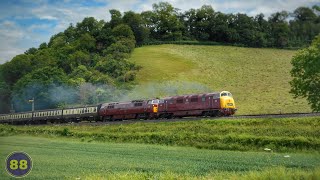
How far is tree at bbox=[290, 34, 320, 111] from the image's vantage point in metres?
28.0

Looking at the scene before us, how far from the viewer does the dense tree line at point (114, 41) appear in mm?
24812

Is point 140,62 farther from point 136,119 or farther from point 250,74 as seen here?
point 136,119

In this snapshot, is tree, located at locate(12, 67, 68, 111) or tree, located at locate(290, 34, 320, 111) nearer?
tree, located at locate(12, 67, 68, 111)

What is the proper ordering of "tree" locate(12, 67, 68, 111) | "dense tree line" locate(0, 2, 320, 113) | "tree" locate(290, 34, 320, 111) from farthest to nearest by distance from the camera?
1. "tree" locate(290, 34, 320, 111)
2. "dense tree line" locate(0, 2, 320, 113)
3. "tree" locate(12, 67, 68, 111)

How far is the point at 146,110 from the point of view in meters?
40.8

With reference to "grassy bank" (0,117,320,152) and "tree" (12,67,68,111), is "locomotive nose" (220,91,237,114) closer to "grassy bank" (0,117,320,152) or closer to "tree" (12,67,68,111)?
"grassy bank" (0,117,320,152)

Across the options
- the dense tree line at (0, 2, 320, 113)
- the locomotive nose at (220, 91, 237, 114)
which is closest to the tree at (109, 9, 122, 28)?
the dense tree line at (0, 2, 320, 113)

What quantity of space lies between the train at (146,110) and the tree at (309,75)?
23.0ft

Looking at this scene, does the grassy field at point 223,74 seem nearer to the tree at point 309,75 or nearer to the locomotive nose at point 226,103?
the locomotive nose at point 226,103

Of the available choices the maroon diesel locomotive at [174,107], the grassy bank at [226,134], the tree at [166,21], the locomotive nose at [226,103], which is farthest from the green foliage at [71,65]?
the locomotive nose at [226,103]

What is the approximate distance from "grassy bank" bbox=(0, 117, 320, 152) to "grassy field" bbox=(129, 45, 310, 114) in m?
10.2

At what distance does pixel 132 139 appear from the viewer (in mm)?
33844

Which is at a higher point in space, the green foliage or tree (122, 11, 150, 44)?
tree (122, 11, 150, 44)

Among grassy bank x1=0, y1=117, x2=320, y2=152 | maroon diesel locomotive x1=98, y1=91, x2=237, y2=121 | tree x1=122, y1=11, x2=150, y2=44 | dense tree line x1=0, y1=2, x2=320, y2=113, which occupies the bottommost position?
grassy bank x1=0, y1=117, x2=320, y2=152
